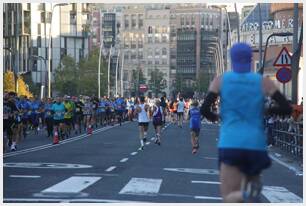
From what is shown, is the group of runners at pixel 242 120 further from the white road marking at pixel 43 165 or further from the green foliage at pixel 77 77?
the green foliage at pixel 77 77

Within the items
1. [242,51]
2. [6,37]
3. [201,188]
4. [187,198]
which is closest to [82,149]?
[201,188]

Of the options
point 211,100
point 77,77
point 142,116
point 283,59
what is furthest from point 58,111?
point 77,77

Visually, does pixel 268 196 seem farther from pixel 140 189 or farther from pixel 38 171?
pixel 38 171

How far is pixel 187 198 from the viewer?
1188cm

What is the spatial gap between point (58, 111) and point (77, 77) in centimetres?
6535

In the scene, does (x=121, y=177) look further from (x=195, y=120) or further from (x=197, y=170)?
(x=195, y=120)

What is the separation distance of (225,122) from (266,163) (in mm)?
428

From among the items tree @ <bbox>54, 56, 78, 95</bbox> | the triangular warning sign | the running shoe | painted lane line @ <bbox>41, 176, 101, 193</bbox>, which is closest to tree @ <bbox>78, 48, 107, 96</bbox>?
tree @ <bbox>54, 56, 78, 95</bbox>

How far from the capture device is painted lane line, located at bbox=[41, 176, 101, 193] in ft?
41.2

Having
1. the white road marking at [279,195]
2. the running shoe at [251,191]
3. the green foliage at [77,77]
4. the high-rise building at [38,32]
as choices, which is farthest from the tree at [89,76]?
the running shoe at [251,191]

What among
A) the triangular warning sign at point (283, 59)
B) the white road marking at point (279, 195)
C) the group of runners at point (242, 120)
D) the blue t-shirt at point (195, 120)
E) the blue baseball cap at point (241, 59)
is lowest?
the white road marking at point (279, 195)

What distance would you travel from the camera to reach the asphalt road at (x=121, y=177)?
1199 cm

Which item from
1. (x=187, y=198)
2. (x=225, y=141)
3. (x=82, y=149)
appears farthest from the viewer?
(x=82, y=149)

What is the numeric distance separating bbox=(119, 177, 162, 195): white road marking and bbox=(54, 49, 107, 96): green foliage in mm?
80071
